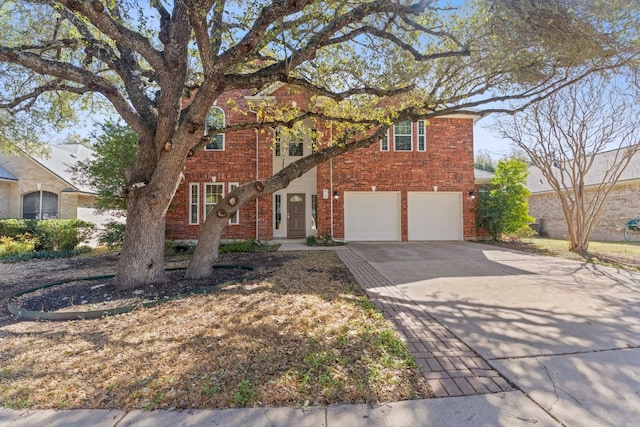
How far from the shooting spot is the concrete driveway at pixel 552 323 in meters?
2.40

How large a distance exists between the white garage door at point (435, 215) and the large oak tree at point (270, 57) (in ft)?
21.8

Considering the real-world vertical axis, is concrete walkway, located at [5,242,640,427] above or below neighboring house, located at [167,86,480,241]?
below

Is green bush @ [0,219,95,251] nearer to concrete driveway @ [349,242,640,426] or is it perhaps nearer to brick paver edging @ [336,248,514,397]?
concrete driveway @ [349,242,640,426]

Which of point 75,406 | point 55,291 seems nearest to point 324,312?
point 75,406

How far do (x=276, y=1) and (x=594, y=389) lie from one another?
18.1 ft

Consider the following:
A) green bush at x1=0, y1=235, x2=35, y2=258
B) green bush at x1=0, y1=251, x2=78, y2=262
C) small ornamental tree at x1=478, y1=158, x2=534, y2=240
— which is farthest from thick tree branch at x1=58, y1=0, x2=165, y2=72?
small ornamental tree at x1=478, y1=158, x2=534, y2=240

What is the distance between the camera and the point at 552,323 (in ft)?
12.6

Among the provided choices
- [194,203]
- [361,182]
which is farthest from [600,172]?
[194,203]

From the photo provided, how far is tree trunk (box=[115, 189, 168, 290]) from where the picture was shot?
5.43 meters

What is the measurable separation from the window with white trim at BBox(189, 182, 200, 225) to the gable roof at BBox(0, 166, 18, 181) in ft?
27.9

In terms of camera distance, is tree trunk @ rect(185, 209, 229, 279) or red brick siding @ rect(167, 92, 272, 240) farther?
red brick siding @ rect(167, 92, 272, 240)

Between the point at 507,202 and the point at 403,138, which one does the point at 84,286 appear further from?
the point at 507,202

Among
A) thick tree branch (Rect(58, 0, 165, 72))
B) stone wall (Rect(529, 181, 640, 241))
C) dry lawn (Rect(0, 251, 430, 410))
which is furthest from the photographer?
stone wall (Rect(529, 181, 640, 241))

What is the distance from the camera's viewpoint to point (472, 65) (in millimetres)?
6766
